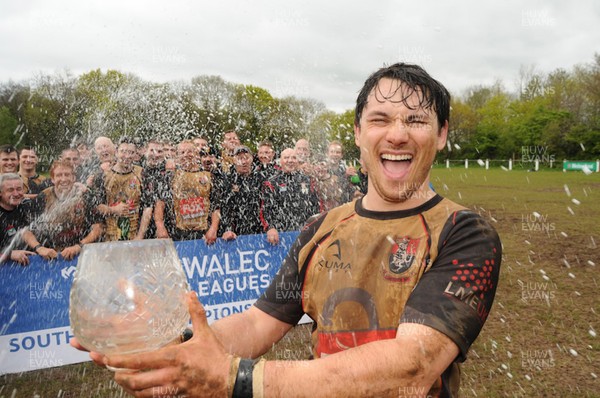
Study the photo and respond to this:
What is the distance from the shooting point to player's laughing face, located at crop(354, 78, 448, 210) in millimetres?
1881

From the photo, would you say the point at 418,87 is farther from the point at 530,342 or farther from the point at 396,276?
the point at 530,342

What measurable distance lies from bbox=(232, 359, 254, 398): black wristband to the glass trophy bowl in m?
0.21

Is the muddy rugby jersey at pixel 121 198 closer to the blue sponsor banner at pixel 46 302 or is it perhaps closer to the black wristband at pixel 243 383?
the blue sponsor banner at pixel 46 302

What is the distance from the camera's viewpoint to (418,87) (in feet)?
6.26

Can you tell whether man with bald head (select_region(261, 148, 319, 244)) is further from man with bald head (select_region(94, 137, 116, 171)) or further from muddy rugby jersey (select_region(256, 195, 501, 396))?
muddy rugby jersey (select_region(256, 195, 501, 396))

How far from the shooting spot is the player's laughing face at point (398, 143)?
6.17 ft

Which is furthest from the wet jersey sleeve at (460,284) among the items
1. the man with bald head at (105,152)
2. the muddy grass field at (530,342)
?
the man with bald head at (105,152)

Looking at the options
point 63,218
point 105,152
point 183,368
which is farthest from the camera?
point 105,152

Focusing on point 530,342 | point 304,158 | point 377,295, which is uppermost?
point 304,158

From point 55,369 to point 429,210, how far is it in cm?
510

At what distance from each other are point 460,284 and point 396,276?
243 mm

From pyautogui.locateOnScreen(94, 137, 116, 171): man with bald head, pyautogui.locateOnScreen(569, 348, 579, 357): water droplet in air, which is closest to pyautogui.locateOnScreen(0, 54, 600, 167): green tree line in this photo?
pyautogui.locateOnScreen(94, 137, 116, 171): man with bald head

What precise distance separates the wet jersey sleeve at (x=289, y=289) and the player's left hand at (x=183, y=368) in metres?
0.79

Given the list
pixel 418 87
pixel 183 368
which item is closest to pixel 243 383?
pixel 183 368
